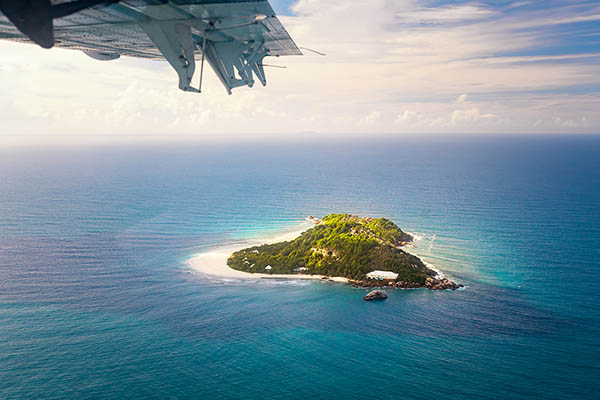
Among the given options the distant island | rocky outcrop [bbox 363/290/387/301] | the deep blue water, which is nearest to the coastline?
the distant island

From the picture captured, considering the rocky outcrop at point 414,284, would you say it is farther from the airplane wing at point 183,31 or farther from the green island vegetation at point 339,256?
the airplane wing at point 183,31

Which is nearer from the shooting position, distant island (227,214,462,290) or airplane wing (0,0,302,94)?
airplane wing (0,0,302,94)

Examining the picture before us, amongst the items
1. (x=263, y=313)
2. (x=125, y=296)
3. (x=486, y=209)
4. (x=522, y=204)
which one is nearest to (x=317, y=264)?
(x=263, y=313)

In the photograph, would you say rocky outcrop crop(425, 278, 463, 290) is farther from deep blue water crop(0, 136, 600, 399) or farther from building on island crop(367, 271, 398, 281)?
building on island crop(367, 271, 398, 281)

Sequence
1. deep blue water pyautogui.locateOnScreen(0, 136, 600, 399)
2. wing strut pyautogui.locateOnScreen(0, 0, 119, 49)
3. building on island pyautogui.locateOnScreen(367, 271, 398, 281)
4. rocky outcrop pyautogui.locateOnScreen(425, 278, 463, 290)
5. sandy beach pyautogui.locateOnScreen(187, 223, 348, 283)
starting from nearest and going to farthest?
1. wing strut pyautogui.locateOnScreen(0, 0, 119, 49)
2. deep blue water pyautogui.locateOnScreen(0, 136, 600, 399)
3. rocky outcrop pyautogui.locateOnScreen(425, 278, 463, 290)
4. building on island pyautogui.locateOnScreen(367, 271, 398, 281)
5. sandy beach pyautogui.locateOnScreen(187, 223, 348, 283)

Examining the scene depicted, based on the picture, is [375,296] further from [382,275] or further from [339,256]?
[339,256]

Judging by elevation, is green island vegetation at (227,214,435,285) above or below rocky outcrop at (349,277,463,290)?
above

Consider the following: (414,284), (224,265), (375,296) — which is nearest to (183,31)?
(375,296)
